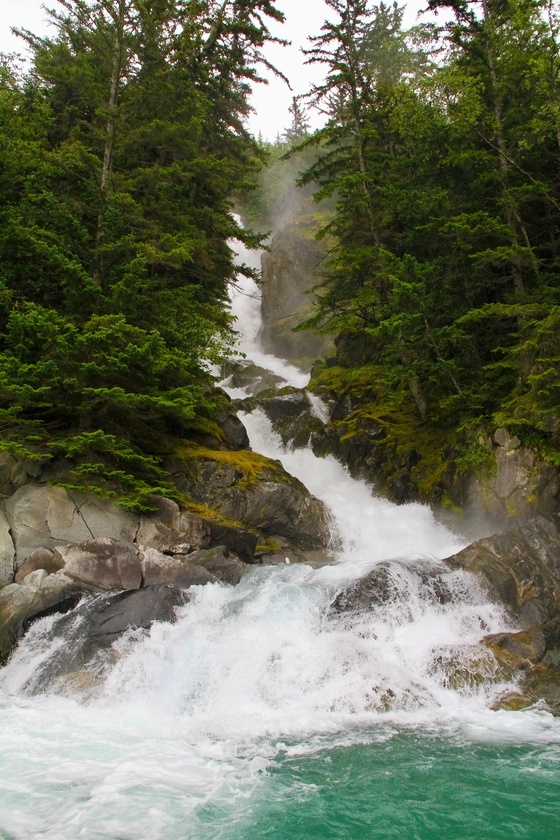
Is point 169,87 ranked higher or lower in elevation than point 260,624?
higher

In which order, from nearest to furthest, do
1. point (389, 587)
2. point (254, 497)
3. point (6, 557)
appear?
point (389, 587)
point (6, 557)
point (254, 497)

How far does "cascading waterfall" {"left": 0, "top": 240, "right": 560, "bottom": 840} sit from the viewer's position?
5.01m

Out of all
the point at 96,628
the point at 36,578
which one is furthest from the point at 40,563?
the point at 96,628

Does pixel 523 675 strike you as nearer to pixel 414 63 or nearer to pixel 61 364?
pixel 61 364

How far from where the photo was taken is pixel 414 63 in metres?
33.4

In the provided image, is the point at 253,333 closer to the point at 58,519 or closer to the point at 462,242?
the point at 462,242

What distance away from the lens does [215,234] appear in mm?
17344

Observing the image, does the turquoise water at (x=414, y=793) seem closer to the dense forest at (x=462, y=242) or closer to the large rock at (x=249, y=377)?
the dense forest at (x=462, y=242)

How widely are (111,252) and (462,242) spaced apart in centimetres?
891

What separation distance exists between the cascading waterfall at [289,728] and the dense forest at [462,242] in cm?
511

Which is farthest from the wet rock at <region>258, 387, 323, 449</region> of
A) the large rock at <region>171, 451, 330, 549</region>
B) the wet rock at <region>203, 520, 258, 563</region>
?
the wet rock at <region>203, 520, 258, 563</region>

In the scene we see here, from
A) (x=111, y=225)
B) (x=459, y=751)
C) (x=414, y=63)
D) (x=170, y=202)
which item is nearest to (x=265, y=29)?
(x=170, y=202)

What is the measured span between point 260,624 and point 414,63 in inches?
1459

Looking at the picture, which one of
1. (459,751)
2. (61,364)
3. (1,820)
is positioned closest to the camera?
(1,820)
